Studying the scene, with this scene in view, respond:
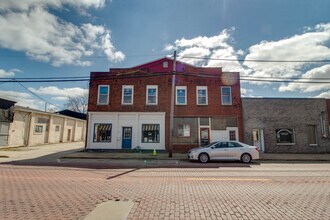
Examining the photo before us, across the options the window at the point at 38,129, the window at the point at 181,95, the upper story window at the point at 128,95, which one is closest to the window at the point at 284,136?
the window at the point at 181,95

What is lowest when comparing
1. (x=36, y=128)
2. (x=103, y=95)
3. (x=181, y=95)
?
(x=36, y=128)

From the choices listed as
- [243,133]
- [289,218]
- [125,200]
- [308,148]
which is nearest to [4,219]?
[125,200]

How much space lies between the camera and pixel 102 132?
19812 millimetres

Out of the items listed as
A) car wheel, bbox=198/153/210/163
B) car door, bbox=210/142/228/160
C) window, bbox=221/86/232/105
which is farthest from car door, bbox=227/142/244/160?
window, bbox=221/86/232/105

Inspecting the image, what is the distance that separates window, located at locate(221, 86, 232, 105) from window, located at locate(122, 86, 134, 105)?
9195mm

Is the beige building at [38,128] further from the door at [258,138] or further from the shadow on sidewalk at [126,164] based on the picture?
the door at [258,138]

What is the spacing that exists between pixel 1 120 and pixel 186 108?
19.3m

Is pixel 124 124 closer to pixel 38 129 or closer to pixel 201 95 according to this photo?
pixel 201 95

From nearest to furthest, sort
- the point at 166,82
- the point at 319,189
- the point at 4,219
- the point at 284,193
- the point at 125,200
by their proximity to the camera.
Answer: the point at 4,219 < the point at 125,200 < the point at 284,193 < the point at 319,189 < the point at 166,82

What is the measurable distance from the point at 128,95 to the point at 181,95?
214 inches

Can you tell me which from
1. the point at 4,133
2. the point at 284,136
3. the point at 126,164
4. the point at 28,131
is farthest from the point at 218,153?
the point at 28,131

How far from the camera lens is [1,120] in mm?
20766

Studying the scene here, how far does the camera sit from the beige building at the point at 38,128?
22873 mm

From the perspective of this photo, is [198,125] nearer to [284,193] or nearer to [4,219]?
[284,193]
